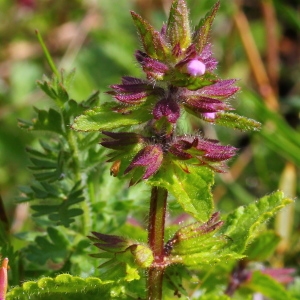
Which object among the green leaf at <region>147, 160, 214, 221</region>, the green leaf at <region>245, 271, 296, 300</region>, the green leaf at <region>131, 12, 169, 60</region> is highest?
the green leaf at <region>131, 12, 169, 60</region>

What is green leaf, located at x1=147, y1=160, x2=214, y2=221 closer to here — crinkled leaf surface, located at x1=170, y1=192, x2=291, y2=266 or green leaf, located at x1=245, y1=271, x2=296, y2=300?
crinkled leaf surface, located at x1=170, y1=192, x2=291, y2=266

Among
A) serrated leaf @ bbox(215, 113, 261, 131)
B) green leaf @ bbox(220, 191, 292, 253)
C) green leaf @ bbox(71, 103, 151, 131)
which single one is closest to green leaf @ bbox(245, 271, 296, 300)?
green leaf @ bbox(220, 191, 292, 253)

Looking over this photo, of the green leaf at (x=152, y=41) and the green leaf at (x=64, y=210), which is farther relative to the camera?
the green leaf at (x=64, y=210)

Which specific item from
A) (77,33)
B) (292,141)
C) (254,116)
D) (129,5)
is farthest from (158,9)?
(292,141)

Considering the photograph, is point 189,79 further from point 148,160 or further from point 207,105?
point 148,160

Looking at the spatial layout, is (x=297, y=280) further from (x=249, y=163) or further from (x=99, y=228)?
(x=249, y=163)

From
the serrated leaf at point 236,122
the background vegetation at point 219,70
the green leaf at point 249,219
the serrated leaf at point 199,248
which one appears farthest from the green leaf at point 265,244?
the serrated leaf at point 236,122

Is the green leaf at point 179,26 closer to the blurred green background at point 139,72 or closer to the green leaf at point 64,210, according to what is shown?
the green leaf at point 64,210
